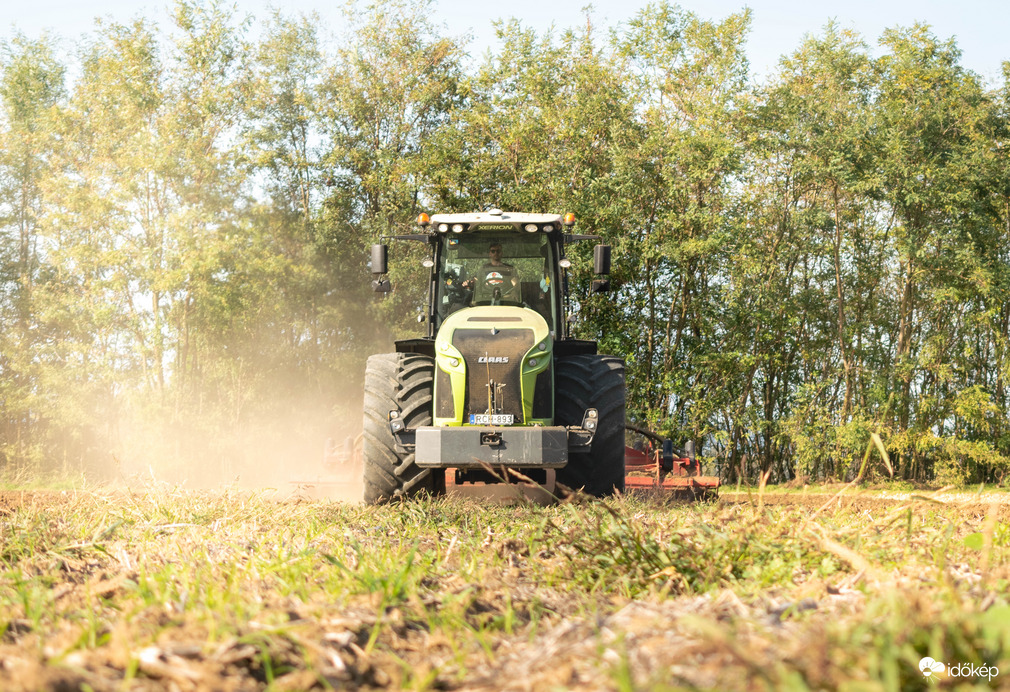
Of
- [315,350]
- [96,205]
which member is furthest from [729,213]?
[96,205]

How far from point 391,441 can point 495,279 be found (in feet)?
6.56

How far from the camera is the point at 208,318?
23.4 m

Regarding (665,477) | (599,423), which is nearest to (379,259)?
(599,423)

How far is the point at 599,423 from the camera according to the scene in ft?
23.9

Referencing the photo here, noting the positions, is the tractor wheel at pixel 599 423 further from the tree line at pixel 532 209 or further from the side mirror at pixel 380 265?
the tree line at pixel 532 209

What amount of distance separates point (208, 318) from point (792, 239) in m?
15.0

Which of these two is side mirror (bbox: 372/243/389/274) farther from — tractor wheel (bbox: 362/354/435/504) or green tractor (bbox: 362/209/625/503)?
tractor wheel (bbox: 362/354/435/504)

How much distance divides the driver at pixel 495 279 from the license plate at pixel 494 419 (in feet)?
5.51

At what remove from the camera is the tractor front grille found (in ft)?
22.8

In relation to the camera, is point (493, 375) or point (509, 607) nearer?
point (509, 607)

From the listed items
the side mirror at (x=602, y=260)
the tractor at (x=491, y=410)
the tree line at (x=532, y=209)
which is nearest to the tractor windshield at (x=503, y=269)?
the tractor at (x=491, y=410)

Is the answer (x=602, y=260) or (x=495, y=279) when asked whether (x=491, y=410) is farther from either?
(x=602, y=260)

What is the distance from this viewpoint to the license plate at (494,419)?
6.88 meters

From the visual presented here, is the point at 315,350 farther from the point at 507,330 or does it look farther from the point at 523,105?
the point at 507,330
